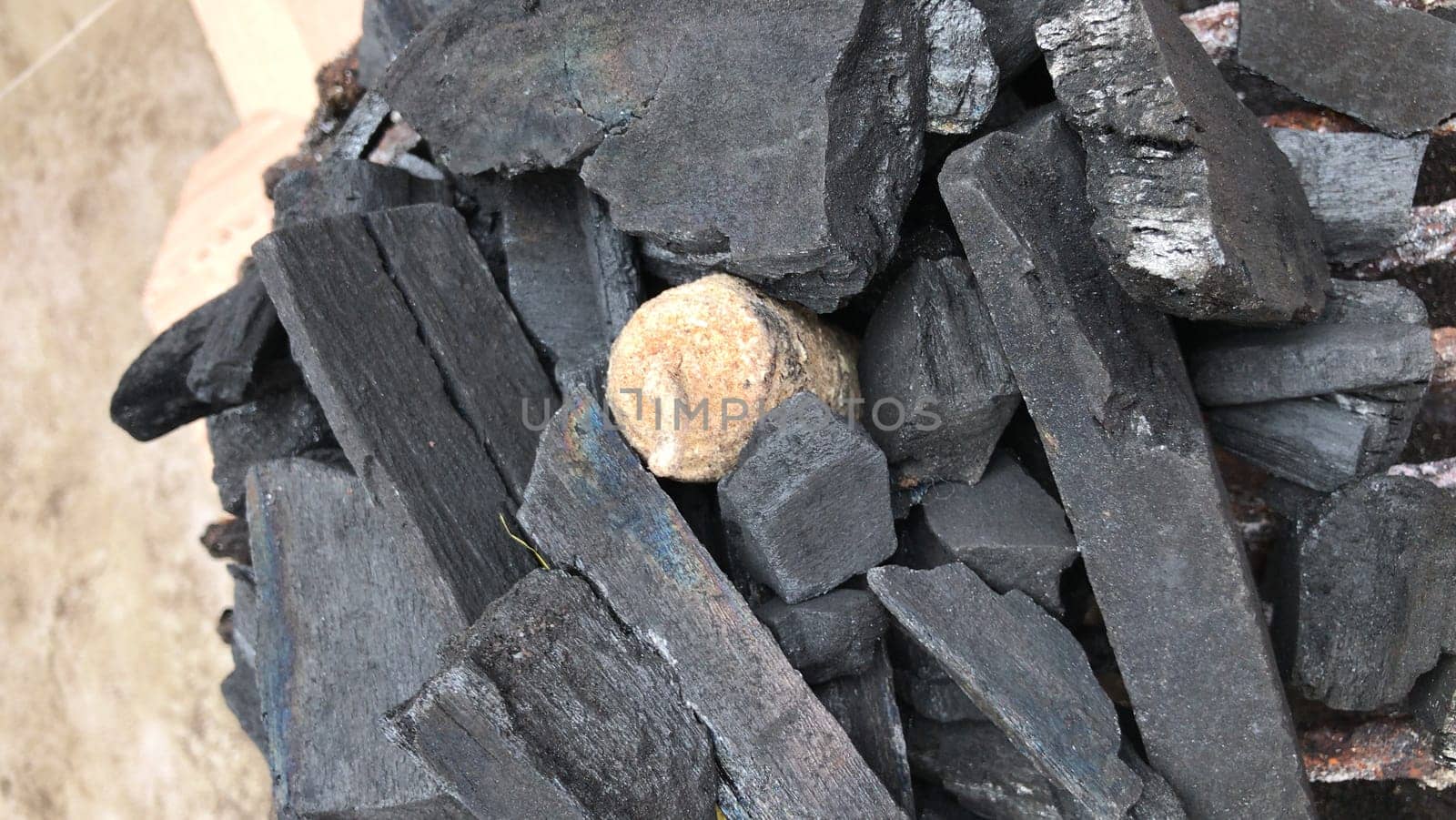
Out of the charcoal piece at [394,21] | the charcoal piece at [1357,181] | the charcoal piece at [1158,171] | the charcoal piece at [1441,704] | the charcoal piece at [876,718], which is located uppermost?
the charcoal piece at [394,21]

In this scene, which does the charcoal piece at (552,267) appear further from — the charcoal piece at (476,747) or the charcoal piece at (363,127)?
the charcoal piece at (476,747)

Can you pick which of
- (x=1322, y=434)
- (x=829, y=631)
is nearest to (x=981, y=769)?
(x=829, y=631)

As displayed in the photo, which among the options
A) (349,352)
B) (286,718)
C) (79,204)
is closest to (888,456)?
(349,352)

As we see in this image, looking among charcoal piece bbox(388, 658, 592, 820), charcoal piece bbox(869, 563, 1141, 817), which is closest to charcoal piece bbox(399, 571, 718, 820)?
charcoal piece bbox(388, 658, 592, 820)

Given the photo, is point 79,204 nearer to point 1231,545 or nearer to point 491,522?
point 491,522

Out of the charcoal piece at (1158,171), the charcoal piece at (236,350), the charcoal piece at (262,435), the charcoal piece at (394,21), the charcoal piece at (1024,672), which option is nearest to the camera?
the charcoal piece at (1158,171)

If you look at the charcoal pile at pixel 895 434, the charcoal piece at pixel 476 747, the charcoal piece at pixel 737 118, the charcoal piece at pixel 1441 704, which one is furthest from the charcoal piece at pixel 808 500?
the charcoal piece at pixel 1441 704
